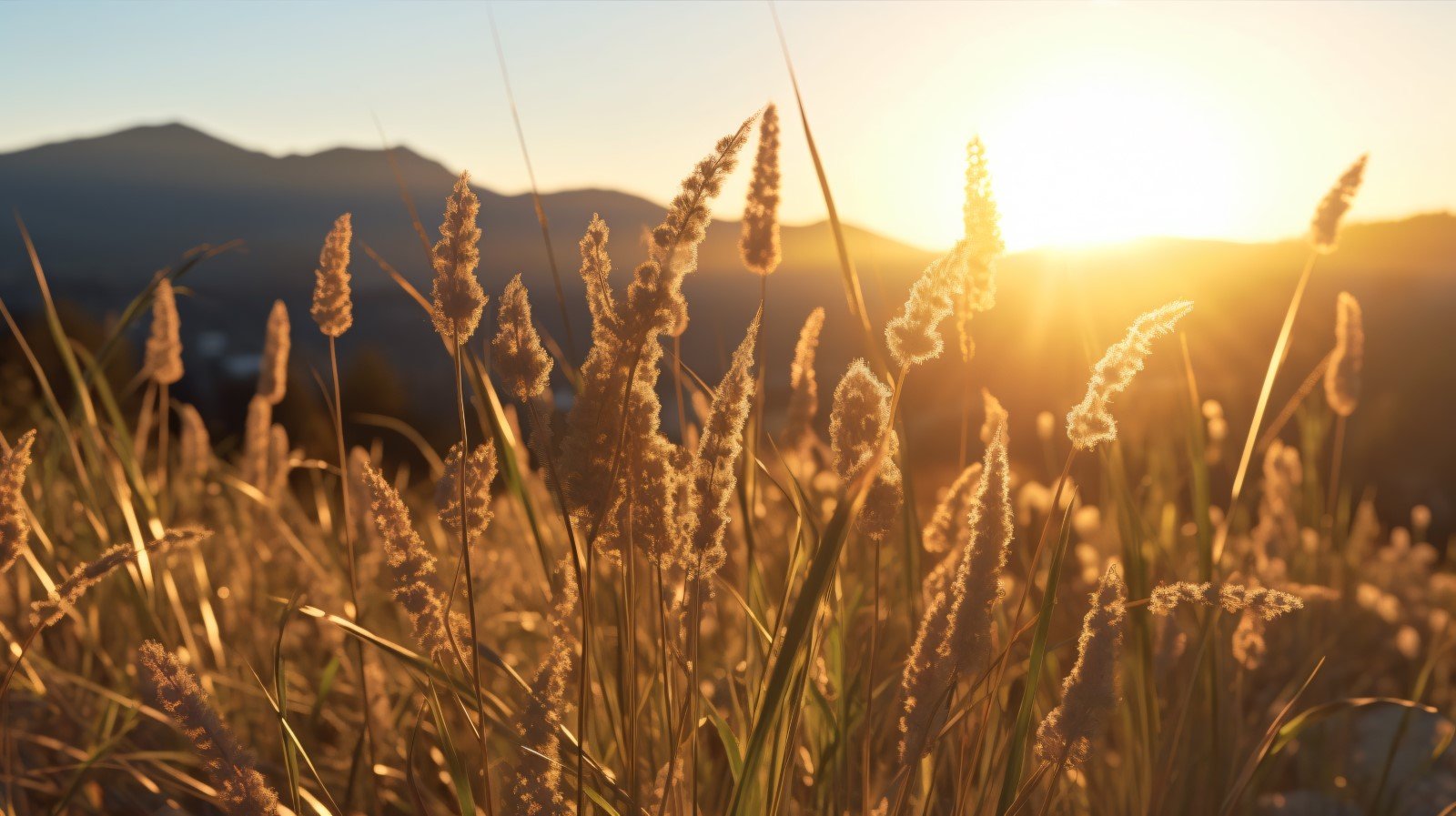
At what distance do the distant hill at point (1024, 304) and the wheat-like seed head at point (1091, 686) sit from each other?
402 mm

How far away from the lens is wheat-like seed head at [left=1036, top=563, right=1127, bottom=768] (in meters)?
0.93

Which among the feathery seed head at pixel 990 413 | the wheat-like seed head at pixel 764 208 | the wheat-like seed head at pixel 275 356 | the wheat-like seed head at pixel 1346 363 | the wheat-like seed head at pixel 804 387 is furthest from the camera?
the wheat-like seed head at pixel 1346 363

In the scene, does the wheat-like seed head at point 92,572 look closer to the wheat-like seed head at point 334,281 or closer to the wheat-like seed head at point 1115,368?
the wheat-like seed head at point 334,281

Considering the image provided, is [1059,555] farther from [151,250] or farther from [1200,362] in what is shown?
[151,250]

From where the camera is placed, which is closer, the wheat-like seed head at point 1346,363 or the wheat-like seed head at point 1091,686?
the wheat-like seed head at point 1091,686

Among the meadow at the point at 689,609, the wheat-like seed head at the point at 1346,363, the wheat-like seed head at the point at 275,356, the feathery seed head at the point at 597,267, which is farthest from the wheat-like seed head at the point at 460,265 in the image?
the wheat-like seed head at the point at 1346,363

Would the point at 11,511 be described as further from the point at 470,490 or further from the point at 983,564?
the point at 983,564

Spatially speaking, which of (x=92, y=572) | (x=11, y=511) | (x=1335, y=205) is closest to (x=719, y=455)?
(x=92, y=572)

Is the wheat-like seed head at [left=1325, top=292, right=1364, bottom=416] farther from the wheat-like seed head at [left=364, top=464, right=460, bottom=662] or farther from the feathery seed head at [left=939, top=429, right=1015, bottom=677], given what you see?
the wheat-like seed head at [left=364, top=464, right=460, bottom=662]

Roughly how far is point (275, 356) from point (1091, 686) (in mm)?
1924

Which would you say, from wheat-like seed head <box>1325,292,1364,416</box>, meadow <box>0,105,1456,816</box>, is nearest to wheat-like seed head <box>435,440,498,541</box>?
meadow <box>0,105,1456,816</box>

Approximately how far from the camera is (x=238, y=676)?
100 inches

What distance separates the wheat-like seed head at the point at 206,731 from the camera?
2.91 ft

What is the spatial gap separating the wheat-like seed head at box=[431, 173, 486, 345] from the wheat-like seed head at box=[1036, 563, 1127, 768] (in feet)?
2.32
